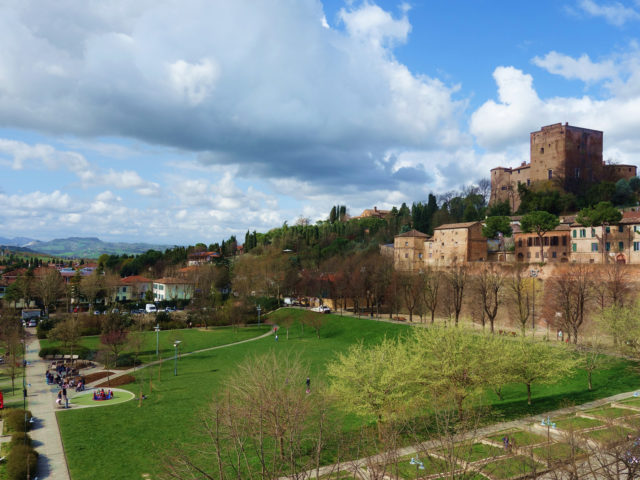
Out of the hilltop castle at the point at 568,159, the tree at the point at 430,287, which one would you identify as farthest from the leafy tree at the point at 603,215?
the hilltop castle at the point at 568,159

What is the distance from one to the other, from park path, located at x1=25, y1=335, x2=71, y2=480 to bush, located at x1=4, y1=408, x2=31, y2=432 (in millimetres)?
669

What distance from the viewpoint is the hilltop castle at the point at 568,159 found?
9000 cm

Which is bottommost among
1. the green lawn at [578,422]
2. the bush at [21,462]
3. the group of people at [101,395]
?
the group of people at [101,395]

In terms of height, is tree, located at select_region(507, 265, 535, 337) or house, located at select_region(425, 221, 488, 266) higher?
house, located at select_region(425, 221, 488, 266)

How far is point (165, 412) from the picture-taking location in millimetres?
30875

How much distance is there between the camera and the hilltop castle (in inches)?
3543

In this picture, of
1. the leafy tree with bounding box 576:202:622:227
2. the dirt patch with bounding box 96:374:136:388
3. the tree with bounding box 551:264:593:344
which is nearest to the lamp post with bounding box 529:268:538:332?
the tree with bounding box 551:264:593:344

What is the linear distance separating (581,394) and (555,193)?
60997mm

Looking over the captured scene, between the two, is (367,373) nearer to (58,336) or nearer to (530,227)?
(58,336)

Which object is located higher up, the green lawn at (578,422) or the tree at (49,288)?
the tree at (49,288)

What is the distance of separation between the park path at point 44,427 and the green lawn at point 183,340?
8.01m

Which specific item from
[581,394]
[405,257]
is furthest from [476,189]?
[581,394]

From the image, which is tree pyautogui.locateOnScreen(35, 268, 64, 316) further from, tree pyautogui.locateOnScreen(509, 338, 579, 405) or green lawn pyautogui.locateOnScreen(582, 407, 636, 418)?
green lawn pyautogui.locateOnScreen(582, 407, 636, 418)

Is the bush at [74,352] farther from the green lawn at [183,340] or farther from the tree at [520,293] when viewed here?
the tree at [520,293]
